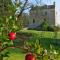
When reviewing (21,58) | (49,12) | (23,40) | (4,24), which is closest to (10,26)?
(4,24)

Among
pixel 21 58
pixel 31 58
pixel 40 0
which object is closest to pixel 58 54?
pixel 31 58

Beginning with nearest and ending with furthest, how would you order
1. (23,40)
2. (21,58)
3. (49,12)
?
(23,40)
(21,58)
(49,12)

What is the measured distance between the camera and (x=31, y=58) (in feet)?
4.11

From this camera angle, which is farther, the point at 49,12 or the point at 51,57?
the point at 49,12

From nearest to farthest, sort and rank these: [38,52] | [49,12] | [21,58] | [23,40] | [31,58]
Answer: [31,58] → [38,52] → [23,40] → [21,58] → [49,12]

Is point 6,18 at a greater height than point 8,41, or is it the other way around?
point 6,18

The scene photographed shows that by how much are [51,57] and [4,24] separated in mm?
506

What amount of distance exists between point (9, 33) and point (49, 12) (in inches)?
2346

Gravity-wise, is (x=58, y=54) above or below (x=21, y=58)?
above

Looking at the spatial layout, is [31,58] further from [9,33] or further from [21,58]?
[21,58]

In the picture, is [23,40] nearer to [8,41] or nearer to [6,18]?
[8,41]

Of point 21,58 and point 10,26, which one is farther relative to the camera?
point 21,58

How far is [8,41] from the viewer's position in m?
1.59

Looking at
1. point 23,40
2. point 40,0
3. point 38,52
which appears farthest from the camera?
point 40,0
